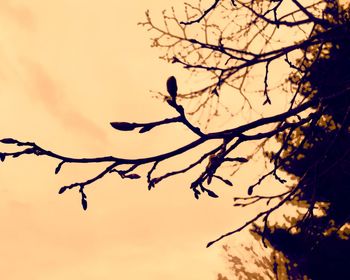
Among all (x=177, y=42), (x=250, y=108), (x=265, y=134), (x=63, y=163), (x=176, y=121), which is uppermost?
(x=177, y=42)

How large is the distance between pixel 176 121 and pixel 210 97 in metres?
3.98

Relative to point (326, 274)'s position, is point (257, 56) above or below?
above

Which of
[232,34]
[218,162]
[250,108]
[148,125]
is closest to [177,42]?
[232,34]

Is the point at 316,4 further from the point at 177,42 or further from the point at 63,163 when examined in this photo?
the point at 63,163

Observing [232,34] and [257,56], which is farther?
[232,34]

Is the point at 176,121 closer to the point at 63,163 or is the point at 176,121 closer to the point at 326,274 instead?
Result: the point at 63,163

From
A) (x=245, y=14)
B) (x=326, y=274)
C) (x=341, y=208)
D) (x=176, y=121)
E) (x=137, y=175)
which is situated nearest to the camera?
(x=176, y=121)

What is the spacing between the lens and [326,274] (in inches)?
270

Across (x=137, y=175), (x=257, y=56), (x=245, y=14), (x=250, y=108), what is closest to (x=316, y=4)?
(x=245, y=14)

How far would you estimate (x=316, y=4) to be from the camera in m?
5.29

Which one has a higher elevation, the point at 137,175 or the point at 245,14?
the point at 245,14

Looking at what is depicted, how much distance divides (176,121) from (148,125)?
9 centimetres

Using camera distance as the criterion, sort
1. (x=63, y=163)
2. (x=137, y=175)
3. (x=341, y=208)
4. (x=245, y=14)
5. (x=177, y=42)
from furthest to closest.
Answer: (x=341, y=208), (x=177, y=42), (x=245, y=14), (x=137, y=175), (x=63, y=163)

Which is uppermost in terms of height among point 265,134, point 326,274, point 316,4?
point 316,4
